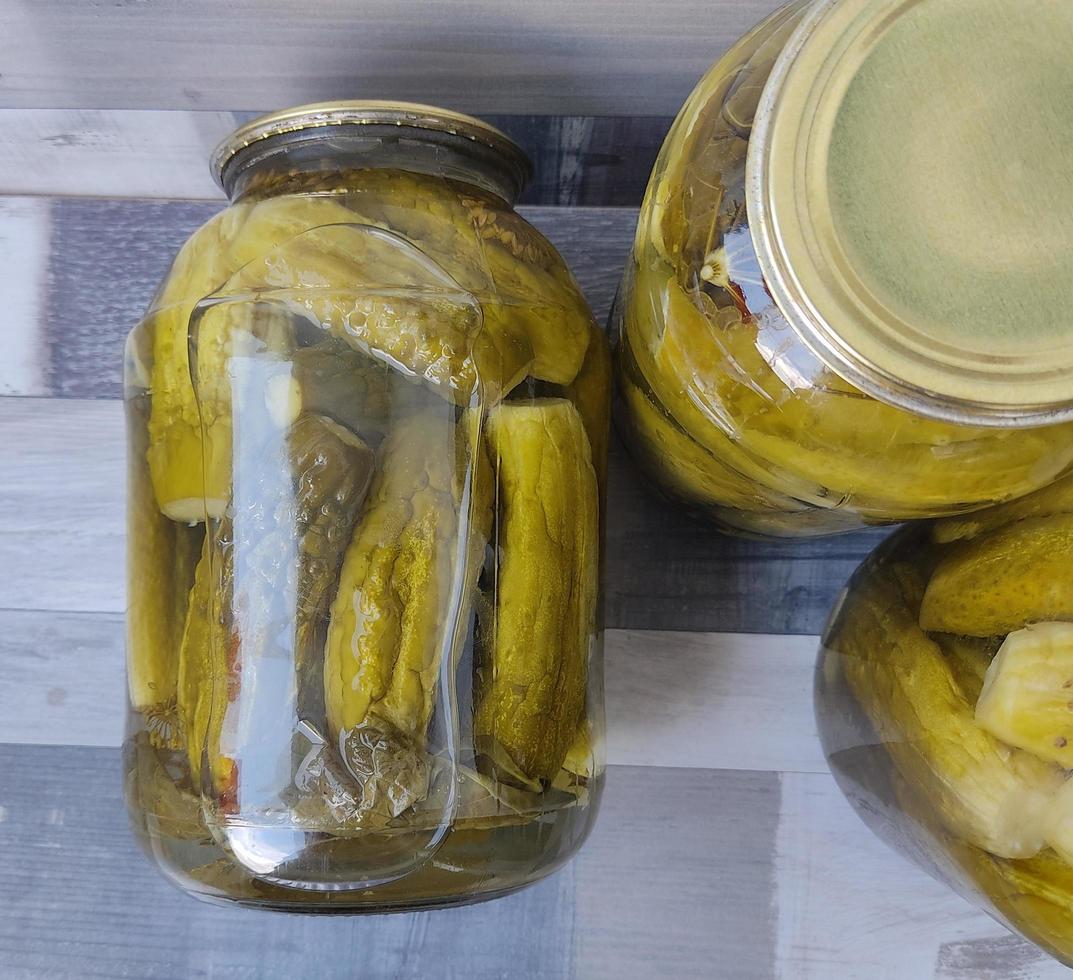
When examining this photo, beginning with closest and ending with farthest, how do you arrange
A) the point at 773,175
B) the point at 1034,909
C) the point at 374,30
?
1. the point at 773,175
2. the point at 1034,909
3. the point at 374,30

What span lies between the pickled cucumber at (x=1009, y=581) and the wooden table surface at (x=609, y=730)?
19 cm

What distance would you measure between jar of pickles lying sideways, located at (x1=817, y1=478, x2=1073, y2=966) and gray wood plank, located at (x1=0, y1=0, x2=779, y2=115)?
0.30 metres

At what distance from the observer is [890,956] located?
62 centimetres

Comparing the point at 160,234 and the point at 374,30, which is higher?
the point at 374,30

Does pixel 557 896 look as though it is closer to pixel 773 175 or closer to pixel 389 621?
pixel 389 621

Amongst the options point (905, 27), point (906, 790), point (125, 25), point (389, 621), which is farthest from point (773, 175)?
point (125, 25)

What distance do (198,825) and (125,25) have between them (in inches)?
17.4

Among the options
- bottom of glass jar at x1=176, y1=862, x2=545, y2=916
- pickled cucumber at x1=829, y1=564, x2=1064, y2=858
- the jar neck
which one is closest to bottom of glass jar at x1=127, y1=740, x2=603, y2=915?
bottom of glass jar at x1=176, y1=862, x2=545, y2=916

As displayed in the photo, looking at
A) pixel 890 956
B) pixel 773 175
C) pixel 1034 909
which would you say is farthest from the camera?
pixel 890 956

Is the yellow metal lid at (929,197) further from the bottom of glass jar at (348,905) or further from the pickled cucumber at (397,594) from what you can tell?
the bottom of glass jar at (348,905)

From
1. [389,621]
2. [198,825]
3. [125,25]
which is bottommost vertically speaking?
[198,825]

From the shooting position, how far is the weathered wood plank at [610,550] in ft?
1.97

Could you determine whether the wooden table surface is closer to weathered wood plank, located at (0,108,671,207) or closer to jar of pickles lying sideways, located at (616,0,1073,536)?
weathered wood plank, located at (0,108,671,207)

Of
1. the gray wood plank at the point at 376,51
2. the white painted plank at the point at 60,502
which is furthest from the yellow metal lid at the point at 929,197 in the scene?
the white painted plank at the point at 60,502
